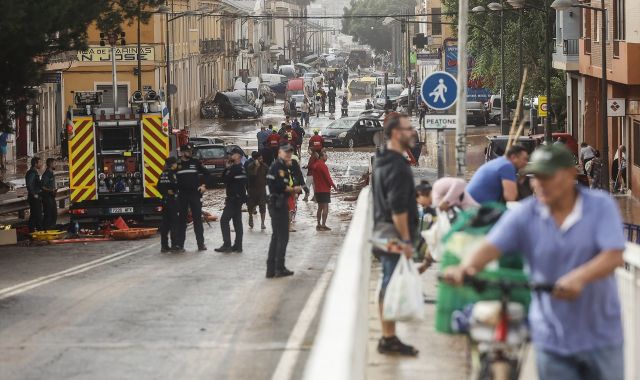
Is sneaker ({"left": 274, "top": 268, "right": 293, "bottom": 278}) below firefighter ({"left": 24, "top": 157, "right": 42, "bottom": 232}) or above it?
below

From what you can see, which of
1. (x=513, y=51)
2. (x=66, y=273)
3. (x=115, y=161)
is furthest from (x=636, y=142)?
(x=66, y=273)

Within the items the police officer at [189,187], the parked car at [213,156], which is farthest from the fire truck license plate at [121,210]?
the parked car at [213,156]

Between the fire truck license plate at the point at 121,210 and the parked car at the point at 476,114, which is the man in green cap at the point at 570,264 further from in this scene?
the parked car at the point at 476,114

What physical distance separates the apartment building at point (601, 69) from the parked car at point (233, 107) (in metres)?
31.5

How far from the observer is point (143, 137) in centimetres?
2838

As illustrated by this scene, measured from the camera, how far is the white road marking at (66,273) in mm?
17438

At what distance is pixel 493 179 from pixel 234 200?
1085 cm

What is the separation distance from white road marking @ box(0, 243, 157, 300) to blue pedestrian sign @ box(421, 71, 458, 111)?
215 inches

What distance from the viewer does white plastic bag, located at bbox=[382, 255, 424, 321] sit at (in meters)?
9.66

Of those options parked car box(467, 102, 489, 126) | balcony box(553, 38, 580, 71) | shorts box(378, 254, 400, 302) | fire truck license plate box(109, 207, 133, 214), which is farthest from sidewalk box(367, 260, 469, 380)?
parked car box(467, 102, 489, 126)

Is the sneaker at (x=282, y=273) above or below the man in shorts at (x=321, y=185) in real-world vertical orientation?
below

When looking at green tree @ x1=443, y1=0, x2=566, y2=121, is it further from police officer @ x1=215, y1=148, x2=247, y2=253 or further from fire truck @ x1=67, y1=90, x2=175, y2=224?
police officer @ x1=215, y1=148, x2=247, y2=253

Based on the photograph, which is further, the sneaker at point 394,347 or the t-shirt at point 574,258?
the sneaker at point 394,347

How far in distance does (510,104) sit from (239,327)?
6060cm
